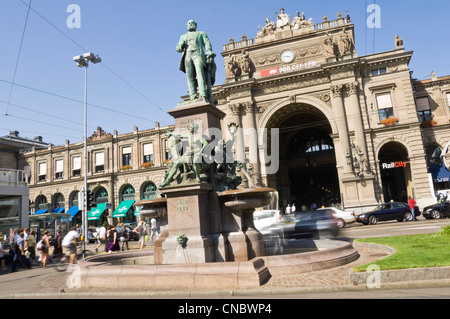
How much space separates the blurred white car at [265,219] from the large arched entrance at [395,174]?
2332cm

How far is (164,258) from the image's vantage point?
871 centimetres

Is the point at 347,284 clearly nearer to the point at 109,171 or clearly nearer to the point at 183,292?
the point at 183,292

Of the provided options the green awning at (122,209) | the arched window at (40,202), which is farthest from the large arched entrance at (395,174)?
the arched window at (40,202)

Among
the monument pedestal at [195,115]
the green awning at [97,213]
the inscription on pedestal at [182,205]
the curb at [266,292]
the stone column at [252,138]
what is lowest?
the curb at [266,292]

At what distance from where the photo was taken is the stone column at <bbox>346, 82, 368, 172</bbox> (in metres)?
34.7

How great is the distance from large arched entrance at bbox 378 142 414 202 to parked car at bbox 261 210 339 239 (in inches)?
936

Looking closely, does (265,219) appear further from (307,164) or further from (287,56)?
(307,164)

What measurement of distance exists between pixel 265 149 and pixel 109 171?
986 inches

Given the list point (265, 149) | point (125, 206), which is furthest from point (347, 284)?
point (125, 206)

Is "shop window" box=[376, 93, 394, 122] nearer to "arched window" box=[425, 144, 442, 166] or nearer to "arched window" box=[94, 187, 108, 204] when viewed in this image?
"arched window" box=[425, 144, 442, 166]

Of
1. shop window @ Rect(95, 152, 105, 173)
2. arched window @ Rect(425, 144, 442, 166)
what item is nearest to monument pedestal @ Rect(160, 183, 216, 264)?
arched window @ Rect(425, 144, 442, 166)

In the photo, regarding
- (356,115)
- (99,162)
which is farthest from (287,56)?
(99,162)

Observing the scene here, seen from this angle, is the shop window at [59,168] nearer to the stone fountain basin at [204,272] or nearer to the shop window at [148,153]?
the shop window at [148,153]

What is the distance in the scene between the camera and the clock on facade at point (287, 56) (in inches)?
1517
